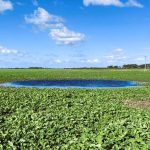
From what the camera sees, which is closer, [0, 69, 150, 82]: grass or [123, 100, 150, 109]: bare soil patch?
[123, 100, 150, 109]: bare soil patch

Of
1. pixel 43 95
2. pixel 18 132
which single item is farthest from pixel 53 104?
pixel 18 132

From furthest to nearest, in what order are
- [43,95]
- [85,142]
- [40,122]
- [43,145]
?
[43,95] < [40,122] < [43,145] < [85,142]

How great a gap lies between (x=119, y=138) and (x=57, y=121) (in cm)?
620

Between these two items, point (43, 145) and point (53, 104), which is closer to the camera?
point (43, 145)

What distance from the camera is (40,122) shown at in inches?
709

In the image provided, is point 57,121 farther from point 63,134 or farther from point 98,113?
point 98,113

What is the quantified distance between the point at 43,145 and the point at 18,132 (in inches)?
84.6

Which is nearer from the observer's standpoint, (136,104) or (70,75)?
(136,104)

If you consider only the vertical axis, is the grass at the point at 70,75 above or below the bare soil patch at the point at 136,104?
above

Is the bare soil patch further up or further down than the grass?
further down

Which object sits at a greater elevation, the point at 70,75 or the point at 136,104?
the point at 70,75

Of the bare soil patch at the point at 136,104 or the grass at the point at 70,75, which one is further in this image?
the grass at the point at 70,75

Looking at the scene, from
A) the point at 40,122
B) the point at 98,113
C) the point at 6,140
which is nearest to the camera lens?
the point at 6,140

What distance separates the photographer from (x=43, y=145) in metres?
13.8
